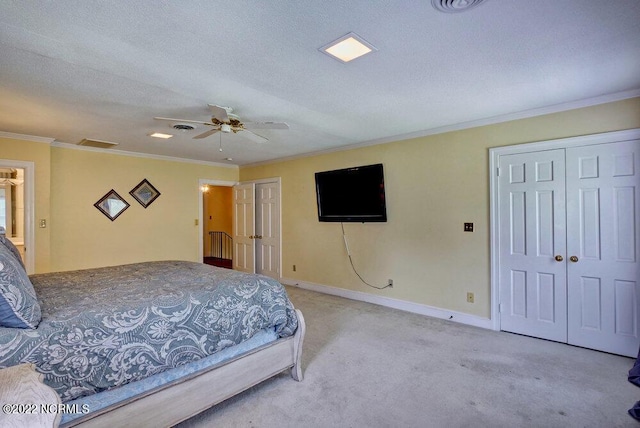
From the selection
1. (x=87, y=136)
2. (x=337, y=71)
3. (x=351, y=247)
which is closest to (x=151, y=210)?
(x=87, y=136)

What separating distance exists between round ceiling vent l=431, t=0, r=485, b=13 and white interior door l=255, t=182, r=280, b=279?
466cm

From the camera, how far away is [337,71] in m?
2.37

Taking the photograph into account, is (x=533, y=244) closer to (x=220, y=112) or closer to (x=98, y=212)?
(x=220, y=112)

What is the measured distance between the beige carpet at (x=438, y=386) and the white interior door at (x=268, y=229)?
9.34 feet

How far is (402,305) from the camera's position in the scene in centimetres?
434

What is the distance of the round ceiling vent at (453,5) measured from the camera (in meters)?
1.59

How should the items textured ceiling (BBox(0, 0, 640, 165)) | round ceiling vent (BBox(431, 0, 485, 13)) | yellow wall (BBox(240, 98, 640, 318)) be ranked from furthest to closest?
yellow wall (BBox(240, 98, 640, 318))
textured ceiling (BBox(0, 0, 640, 165))
round ceiling vent (BBox(431, 0, 485, 13))

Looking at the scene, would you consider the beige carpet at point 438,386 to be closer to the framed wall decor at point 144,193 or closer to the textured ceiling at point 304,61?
the textured ceiling at point 304,61

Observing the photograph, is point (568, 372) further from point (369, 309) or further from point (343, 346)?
point (369, 309)

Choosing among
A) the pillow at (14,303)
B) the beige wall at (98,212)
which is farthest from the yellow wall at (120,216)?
the pillow at (14,303)

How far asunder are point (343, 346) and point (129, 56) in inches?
118

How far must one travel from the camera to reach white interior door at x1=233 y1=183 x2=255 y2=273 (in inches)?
252

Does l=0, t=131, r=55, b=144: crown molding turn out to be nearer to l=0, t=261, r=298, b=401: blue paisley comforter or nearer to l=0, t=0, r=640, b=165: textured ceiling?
l=0, t=0, r=640, b=165: textured ceiling

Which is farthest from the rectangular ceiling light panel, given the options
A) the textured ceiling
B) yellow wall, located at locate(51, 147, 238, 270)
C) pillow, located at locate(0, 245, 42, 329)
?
yellow wall, located at locate(51, 147, 238, 270)
